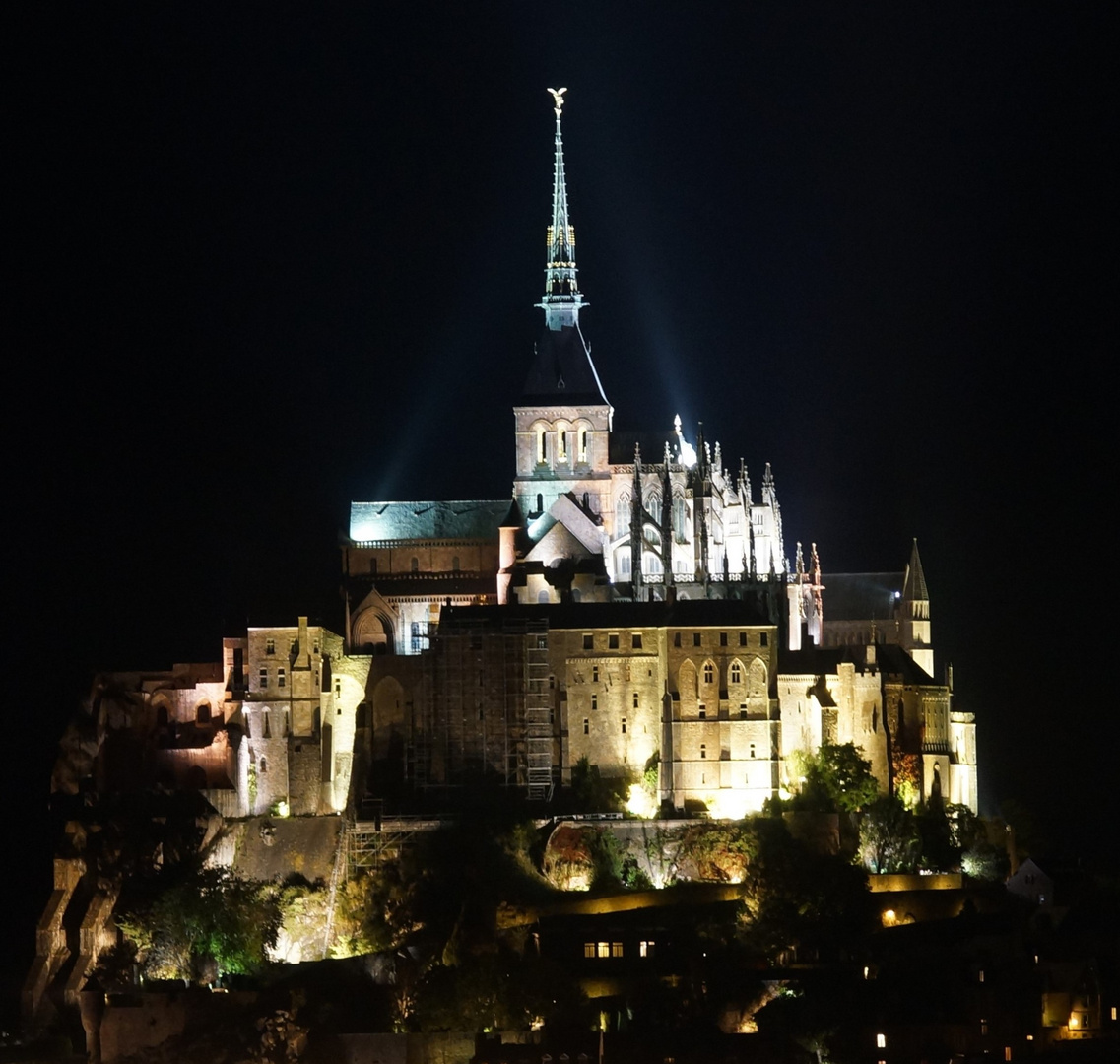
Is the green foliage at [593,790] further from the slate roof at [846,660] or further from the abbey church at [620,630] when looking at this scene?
the slate roof at [846,660]

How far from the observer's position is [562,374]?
137250mm

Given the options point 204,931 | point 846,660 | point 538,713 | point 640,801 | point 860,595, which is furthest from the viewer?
point 860,595

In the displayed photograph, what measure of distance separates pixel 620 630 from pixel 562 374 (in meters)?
19.3

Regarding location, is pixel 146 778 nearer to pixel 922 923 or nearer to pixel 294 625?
pixel 294 625

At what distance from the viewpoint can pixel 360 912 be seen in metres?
112

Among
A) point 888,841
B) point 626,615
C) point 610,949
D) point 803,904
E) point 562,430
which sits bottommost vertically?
point 610,949

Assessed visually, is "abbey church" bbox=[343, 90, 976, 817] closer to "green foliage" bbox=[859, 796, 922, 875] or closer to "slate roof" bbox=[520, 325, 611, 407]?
"slate roof" bbox=[520, 325, 611, 407]

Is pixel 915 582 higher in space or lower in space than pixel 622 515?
lower

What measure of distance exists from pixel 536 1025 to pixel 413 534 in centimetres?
3604

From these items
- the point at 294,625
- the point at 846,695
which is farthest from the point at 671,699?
the point at 294,625

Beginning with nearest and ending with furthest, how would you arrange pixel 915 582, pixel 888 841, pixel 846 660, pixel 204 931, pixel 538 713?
pixel 204 931 < pixel 888 841 < pixel 538 713 < pixel 846 660 < pixel 915 582

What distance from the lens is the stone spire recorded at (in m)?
139

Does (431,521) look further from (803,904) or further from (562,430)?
(803,904)

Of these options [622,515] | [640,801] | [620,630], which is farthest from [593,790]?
[622,515]
